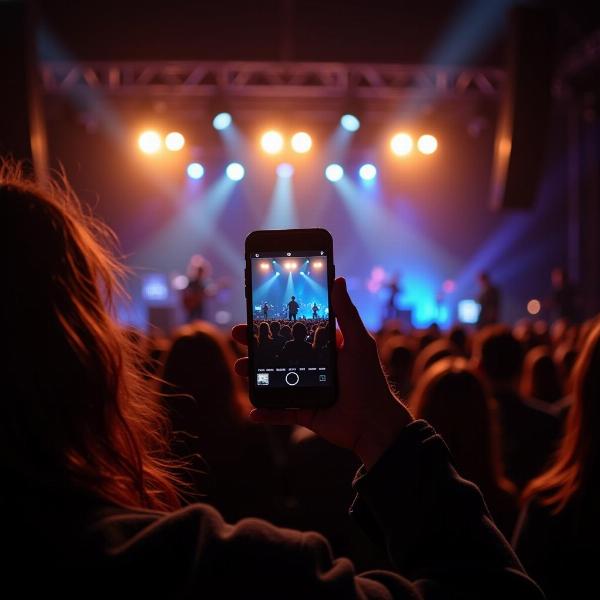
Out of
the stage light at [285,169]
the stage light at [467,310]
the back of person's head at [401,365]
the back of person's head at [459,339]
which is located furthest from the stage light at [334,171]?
the back of person's head at [401,365]

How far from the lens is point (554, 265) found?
51.5 ft

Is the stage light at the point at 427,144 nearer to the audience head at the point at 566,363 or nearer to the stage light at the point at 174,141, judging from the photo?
the stage light at the point at 174,141

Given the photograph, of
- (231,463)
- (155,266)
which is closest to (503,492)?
(231,463)

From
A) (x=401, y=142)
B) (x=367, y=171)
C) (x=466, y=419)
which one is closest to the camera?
(x=466, y=419)

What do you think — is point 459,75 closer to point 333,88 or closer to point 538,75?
point 333,88

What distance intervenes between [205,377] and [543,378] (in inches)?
91.4

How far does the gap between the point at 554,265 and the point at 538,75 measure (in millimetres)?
10228

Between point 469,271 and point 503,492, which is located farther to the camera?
point 469,271

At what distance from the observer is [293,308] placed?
1204 millimetres

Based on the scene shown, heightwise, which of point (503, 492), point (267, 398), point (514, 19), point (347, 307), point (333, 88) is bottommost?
point (503, 492)

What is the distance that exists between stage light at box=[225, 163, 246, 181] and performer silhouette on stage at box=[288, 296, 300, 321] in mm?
13508

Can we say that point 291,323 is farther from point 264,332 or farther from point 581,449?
point 581,449

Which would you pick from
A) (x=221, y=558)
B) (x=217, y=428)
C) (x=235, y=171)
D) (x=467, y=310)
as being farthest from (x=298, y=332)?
(x=467, y=310)

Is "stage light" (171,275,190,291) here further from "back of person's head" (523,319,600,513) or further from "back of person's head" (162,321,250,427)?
"back of person's head" (523,319,600,513)
